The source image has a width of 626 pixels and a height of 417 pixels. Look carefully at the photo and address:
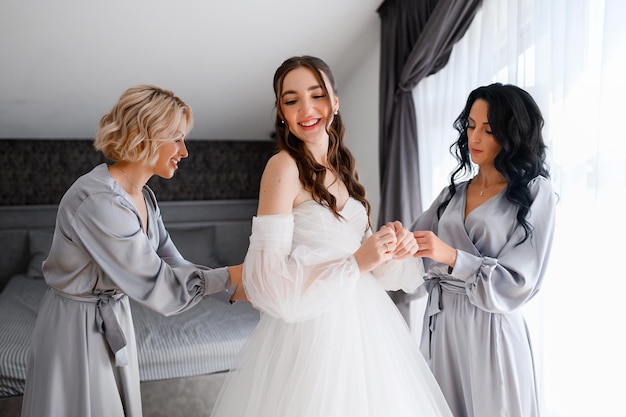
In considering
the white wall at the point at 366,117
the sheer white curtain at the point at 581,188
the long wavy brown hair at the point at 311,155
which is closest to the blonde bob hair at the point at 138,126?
the long wavy brown hair at the point at 311,155

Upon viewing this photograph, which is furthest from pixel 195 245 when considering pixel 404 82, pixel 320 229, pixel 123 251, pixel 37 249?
pixel 320 229

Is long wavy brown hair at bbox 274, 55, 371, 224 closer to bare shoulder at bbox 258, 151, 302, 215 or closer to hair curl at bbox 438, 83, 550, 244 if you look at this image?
bare shoulder at bbox 258, 151, 302, 215

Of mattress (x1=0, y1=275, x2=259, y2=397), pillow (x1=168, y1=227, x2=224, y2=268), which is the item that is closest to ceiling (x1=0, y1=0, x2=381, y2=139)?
pillow (x1=168, y1=227, x2=224, y2=268)

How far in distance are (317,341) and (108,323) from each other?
2.07 ft

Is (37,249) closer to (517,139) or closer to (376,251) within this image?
(376,251)

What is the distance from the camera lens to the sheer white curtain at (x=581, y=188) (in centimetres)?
155

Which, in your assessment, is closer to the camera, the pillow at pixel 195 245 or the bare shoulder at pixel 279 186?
the bare shoulder at pixel 279 186

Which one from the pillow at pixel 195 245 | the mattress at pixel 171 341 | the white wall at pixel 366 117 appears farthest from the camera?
the pillow at pixel 195 245

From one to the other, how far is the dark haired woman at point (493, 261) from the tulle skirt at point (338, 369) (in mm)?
191

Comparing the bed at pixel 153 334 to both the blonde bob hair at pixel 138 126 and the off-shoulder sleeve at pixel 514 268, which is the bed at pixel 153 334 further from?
the off-shoulder sleeve at pixel 514 268

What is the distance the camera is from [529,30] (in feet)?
6.52

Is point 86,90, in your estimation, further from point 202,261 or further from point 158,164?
point 158,164

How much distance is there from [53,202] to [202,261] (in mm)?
1352

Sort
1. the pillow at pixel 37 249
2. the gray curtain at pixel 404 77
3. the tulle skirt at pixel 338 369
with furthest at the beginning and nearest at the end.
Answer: the pillow at pixel 37 249 → the gray curtain at pixel 404 77 → the tulle skirt at pixel 338 369
